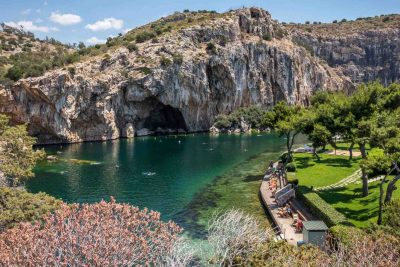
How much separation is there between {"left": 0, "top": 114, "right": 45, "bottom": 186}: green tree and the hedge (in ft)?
69.3

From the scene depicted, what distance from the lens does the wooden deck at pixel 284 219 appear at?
94.6 ft

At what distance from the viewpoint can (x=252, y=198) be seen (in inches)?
1644

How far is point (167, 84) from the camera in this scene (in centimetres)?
11288

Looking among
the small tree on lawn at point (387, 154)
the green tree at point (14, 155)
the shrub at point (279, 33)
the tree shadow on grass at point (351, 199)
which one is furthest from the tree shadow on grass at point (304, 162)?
the shrub at point (279, 33)

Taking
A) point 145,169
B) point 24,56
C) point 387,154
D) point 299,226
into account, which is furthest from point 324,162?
point 24,56

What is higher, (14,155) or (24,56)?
(24,56)

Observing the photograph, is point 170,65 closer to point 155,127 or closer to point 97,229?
point 155,127

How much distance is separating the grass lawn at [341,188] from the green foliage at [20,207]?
20694 millimetres

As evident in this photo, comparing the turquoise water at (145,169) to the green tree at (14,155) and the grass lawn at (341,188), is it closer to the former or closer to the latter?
the grass lawn at (341,188)

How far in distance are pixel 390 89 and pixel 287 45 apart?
120 meters

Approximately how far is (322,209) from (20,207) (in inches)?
844

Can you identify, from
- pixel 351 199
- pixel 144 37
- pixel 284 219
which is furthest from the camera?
pixel 144 37

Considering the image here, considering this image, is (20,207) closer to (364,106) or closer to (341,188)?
(364,106)

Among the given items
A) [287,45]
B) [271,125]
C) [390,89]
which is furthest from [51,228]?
[287,45]
